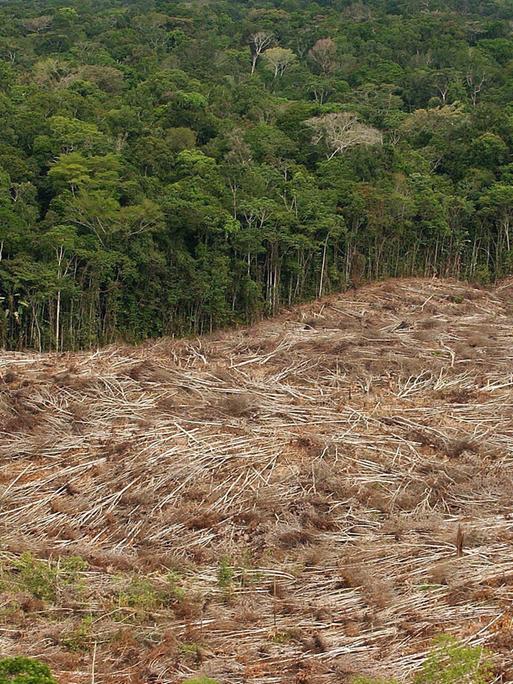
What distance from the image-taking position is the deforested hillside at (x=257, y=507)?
4.41m

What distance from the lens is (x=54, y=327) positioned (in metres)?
13.8

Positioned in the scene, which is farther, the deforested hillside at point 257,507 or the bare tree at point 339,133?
the bare tree at point 339,133

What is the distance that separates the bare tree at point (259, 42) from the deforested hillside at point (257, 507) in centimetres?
2698

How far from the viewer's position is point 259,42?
34.3 m

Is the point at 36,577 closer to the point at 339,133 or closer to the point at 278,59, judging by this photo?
the point at 339,133

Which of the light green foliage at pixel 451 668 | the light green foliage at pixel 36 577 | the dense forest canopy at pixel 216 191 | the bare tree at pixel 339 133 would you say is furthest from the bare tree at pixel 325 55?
the light green foliage at pixel 451 668

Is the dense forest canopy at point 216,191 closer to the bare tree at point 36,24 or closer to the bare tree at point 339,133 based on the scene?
the bare tree at point 339,133

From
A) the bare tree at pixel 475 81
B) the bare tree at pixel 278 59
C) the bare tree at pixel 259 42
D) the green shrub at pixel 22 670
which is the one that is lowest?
the green shrub at pixel 22 670

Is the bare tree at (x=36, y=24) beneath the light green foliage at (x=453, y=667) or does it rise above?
above

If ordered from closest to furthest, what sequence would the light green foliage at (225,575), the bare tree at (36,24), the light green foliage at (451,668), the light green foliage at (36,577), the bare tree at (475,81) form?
the light green foliage at (451,668), the light green foliage at (36,577), the light green foliage at (225,575), the bare tree at (475,81), the bare tree at (36,24)

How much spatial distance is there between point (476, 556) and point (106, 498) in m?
2.64

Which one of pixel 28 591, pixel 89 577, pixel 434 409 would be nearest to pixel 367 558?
pixel 89 577

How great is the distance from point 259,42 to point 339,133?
16.6 m

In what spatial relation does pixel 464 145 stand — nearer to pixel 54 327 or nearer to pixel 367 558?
pixel 54 327
